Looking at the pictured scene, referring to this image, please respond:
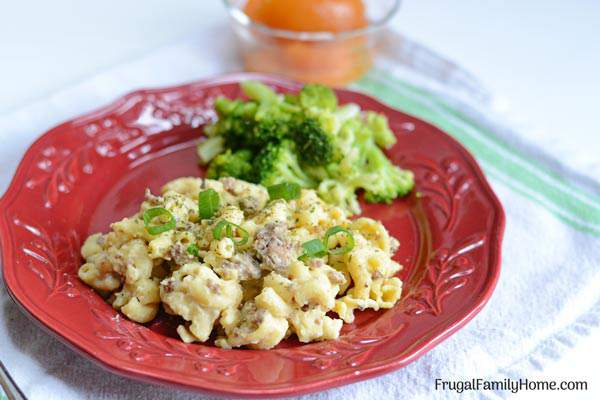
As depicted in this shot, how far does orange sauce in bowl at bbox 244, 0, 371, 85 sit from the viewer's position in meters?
4.70

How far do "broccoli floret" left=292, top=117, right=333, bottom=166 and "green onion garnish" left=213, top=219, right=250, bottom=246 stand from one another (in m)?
0.85

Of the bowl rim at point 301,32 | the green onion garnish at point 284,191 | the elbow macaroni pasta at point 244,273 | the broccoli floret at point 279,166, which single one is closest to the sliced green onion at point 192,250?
the elbow macaroni pasta at point 244,273

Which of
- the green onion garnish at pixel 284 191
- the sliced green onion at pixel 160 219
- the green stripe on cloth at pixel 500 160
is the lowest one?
the green stripe on cloth at pixel 500 160

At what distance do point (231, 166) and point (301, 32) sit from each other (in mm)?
1307

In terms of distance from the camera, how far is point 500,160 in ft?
13.9

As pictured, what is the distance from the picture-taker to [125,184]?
3.84 meters

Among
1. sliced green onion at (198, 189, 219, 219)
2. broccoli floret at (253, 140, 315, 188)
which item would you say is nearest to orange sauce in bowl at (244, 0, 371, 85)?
broccoli floret at (253, 140, 315, 188)

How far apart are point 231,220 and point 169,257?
282 millimetres

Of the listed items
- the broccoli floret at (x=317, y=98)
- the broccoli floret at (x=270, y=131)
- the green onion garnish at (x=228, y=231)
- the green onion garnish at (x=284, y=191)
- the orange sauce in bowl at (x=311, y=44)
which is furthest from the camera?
the orange sauce in bowl at (x=311, y=44)

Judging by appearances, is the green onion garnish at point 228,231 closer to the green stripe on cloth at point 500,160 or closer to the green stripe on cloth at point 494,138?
the green stripe on cloth at point 500,160

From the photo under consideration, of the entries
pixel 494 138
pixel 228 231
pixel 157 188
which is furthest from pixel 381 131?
pixel 228 231

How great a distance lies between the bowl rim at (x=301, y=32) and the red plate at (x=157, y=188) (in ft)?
1.17

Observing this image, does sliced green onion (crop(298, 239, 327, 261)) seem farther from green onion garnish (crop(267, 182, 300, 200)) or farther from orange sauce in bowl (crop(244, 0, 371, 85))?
orange sauce in bowl (crop(244, 0, 371, 85))

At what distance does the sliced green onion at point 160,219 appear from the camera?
303 cm
